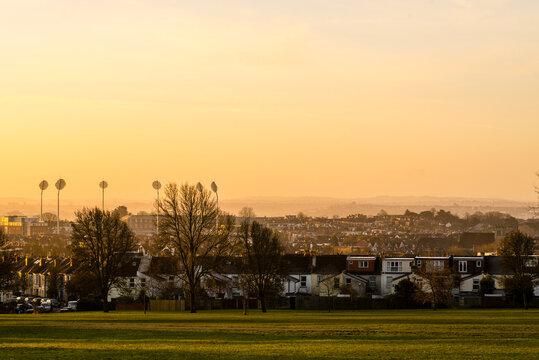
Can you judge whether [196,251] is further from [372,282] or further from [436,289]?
[372,282]

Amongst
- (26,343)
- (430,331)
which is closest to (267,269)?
(430,331)

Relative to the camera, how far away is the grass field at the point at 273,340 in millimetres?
36719

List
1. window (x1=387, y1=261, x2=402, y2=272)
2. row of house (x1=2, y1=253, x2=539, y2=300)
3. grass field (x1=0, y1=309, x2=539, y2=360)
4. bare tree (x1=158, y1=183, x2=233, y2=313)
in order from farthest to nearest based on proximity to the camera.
Answer: window (x1=387, y1=261, x2=402, y2=272), row of house (x1=2, y1=253, x2=539, y2=300), bare tree (x1=158, y1=183, x2=233, y2=313), grass field (x1=0, y1=309, x2=539, y2=360)

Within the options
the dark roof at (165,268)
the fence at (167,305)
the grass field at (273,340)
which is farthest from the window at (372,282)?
the grass field at (273,340)

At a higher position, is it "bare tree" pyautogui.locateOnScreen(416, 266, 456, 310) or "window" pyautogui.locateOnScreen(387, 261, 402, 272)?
"window" pyautogui.locateOnScreen(387, 261, 402, 272)

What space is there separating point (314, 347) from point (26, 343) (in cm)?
1416

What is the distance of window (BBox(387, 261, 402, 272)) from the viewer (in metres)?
119

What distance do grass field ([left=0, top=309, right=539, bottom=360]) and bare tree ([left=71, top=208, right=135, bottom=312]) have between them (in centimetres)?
3300

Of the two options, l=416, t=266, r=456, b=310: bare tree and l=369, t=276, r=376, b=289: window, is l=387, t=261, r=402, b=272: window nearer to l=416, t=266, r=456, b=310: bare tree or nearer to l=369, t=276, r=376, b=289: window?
l=369, t=276, r=376, b=289: window

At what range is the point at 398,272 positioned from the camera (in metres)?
119

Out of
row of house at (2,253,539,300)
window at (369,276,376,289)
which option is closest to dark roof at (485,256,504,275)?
row of house at (2,253,539,300)

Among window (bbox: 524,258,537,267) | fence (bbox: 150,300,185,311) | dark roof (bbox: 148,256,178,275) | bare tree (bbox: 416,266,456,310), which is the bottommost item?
fence (bbox: 150,300,185,311)

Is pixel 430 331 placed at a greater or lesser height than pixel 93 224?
lesser

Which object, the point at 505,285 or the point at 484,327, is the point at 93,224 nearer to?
the point at 505,285
